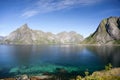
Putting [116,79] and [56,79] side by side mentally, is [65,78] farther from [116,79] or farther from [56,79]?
[116,79]

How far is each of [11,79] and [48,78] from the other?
21.2 meters

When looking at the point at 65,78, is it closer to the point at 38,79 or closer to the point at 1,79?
the point at 38,79

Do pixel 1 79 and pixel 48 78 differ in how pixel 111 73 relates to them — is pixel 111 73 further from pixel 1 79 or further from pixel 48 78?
pixel 1 79

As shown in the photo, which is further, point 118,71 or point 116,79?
point 118,71

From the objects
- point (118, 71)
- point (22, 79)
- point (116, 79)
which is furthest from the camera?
point (118, 71)

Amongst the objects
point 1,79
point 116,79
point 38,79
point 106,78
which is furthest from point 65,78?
point 1,79

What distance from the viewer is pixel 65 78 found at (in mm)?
87375

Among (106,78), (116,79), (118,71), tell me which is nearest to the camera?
(116,79)

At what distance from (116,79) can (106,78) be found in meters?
6.25

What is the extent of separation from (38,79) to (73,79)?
20278mm

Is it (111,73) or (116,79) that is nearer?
(116,79)

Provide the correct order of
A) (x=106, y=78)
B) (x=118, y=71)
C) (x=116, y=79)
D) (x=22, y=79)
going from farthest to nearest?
(x=118, y=71), (x=22, y=79), (x=106, y=78), (x=116, y=79)

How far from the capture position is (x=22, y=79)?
80.4 meters

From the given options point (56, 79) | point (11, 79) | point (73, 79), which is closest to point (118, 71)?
point (73, 79)
